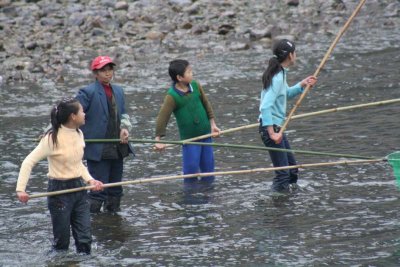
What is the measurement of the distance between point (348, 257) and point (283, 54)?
2854 mm

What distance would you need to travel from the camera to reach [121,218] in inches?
416

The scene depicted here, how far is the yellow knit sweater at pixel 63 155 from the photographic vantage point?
8.84 m

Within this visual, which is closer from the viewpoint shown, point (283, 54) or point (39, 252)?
point (39, 252)

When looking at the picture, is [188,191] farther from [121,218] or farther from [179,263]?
[179,263]

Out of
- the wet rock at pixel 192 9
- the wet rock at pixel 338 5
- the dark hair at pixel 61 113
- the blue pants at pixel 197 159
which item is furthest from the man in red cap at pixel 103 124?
the wet rock at pixel 338 5

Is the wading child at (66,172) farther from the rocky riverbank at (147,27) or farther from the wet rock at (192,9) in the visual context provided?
the wet rock at (192,9)

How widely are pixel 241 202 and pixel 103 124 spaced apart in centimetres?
169

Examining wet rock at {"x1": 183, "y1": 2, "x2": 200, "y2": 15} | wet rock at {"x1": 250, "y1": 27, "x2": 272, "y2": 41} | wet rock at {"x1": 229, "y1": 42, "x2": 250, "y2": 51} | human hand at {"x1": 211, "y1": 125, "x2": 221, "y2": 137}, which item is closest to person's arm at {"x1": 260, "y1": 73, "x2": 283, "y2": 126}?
human hand at {"x1": 211, "y1": 125, "x2": 221, "y2": 137}

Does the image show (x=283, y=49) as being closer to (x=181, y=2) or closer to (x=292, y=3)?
(x=292, y=3)

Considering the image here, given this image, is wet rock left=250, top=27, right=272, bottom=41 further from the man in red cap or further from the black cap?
the man in red cap

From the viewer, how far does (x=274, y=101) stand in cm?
1089

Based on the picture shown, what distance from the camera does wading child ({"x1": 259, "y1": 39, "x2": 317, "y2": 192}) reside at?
10828 millimetres

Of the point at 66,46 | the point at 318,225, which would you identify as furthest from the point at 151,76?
the point at 318,225

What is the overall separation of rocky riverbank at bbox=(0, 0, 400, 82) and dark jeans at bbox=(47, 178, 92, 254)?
33.9ft
